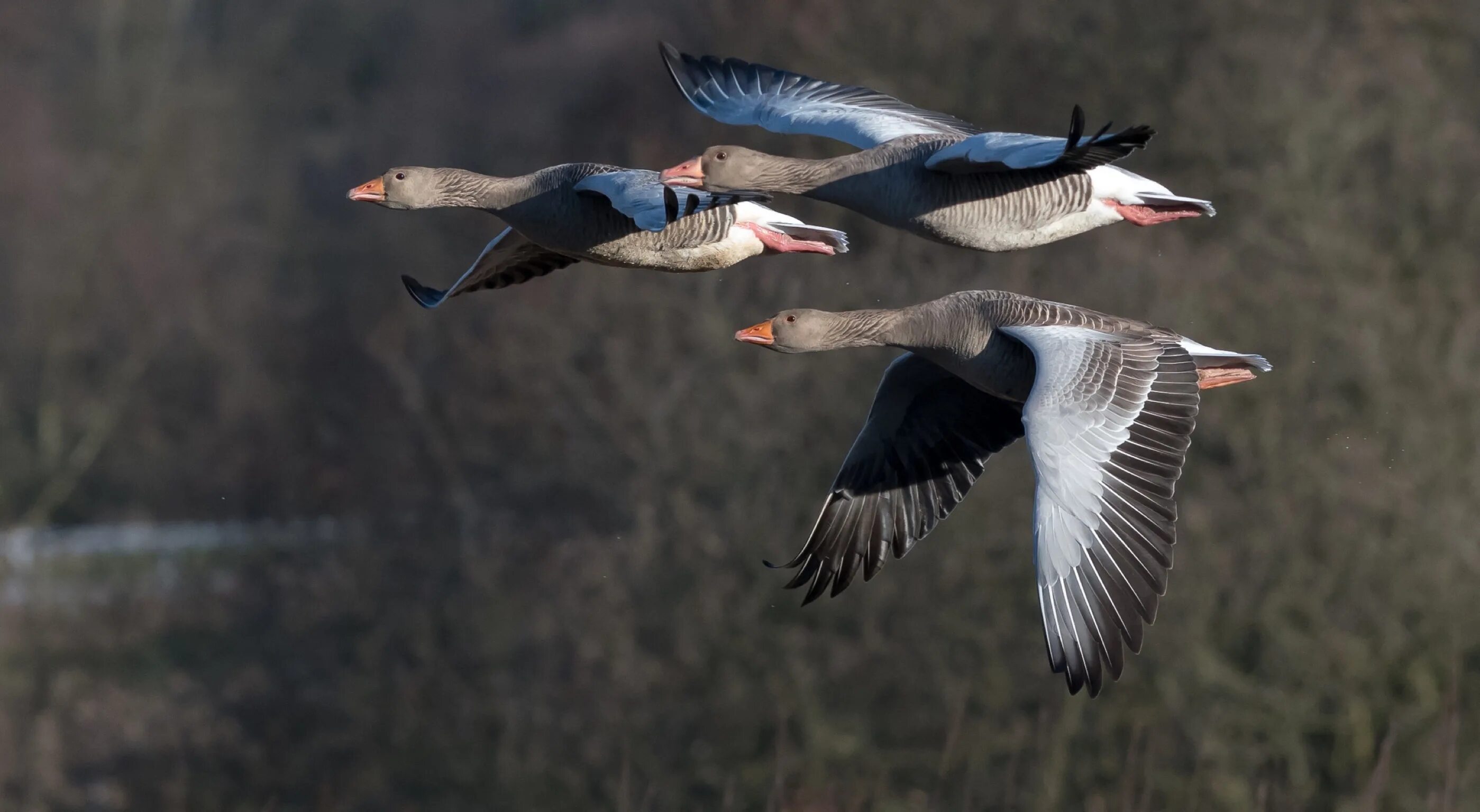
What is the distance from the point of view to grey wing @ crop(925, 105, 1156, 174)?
743cm

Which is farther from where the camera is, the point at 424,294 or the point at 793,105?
the point at 793,105

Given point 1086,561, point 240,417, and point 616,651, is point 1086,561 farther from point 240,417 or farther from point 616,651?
point 240,417

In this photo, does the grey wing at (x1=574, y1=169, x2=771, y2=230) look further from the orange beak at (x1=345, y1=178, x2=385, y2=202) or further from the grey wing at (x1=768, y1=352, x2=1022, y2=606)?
the grey wing at (x1=768, y1=352, x2=1022, y2=606)

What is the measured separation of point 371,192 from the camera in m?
9.10

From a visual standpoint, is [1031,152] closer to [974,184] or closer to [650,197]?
[974,184]

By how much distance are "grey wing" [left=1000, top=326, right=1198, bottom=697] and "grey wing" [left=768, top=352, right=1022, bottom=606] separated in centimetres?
158

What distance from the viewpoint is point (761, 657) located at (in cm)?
1592

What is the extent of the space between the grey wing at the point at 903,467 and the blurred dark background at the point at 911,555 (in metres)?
3.73

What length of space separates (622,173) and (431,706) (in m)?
9.77

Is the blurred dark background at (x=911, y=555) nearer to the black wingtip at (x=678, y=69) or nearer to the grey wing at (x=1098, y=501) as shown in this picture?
the black wingtip at (x=678, y=69)

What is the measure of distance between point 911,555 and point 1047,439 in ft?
27.6

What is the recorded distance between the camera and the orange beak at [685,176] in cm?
834

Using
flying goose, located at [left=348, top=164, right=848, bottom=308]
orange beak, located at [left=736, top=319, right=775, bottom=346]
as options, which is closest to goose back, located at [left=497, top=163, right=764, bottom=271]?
flying goose, located at [left=348, top=164, right=848, bottom=308]

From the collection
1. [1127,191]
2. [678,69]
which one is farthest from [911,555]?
[1127,191]
